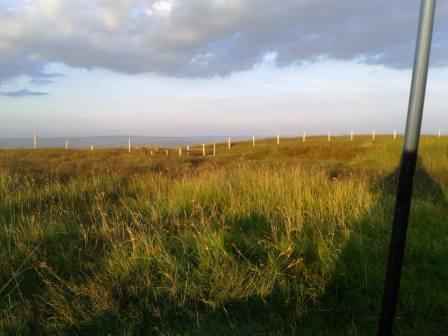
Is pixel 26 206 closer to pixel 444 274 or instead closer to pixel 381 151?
pixel 444 274

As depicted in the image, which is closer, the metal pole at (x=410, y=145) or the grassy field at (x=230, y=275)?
the metal pole at (x=410, y=145)

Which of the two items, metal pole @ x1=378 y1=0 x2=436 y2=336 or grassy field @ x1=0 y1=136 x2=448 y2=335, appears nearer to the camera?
metal pole @ x1=378 y1=0 x2=436 y2=336

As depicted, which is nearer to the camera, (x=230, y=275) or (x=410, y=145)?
(x=410, y=145)

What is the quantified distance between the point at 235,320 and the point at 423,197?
6016 mm

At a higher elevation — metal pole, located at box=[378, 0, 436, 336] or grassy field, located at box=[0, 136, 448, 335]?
metal pole, located at box=[378, 0, 436, 336]

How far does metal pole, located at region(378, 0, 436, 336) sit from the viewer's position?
202cm

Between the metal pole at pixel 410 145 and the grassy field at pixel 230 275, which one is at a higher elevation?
the metal pole at pixel 410 145

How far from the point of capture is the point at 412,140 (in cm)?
207

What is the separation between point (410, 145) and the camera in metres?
2.09

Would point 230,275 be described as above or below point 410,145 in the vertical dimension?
below

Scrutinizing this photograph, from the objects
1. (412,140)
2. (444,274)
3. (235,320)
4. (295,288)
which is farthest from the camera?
(444,274)

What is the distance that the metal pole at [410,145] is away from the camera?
2.02 metres

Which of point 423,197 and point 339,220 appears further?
point 423,197

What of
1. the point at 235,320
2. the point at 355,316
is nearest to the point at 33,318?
the point at 235,320
